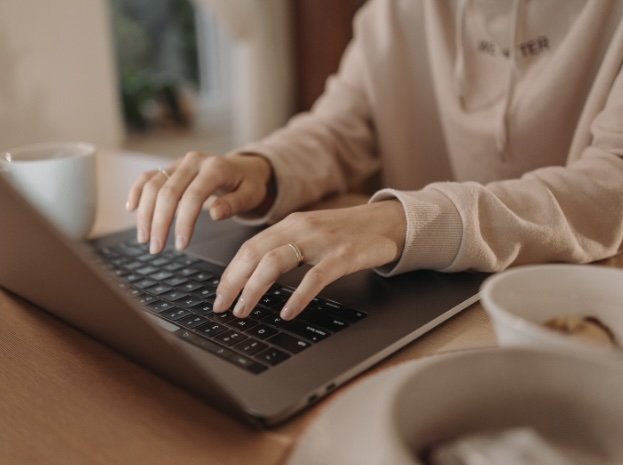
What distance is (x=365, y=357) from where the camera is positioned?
448mm

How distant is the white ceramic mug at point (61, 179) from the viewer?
73cm

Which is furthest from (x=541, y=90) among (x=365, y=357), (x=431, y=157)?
(x=365, y=357)

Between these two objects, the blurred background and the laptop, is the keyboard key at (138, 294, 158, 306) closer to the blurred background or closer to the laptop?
the laptop

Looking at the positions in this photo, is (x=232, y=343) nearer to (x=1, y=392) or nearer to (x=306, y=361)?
(x=306, y=361)

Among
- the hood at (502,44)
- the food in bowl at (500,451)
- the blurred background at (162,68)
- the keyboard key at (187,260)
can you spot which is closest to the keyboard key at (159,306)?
the keyboard key at (187,260)

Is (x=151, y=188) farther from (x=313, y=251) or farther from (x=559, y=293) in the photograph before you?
(x=559, y=293)

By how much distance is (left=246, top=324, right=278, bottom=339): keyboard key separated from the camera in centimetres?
48

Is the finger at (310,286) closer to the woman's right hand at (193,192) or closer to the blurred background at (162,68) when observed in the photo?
the woman's right hand at (193,192)

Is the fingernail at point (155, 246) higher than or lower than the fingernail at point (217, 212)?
lower

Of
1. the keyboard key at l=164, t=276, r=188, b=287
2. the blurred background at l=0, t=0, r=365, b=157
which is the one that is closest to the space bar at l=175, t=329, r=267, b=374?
the keyboard key at l=164, t=276, r=188, b=287

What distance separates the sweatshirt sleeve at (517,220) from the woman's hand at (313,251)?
23 millimetres

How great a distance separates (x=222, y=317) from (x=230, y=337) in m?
0.04

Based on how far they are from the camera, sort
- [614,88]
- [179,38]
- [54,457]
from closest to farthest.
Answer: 1. [54,457]
2. [614,88]
3. [179,38]

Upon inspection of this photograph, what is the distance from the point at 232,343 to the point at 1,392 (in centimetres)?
17
